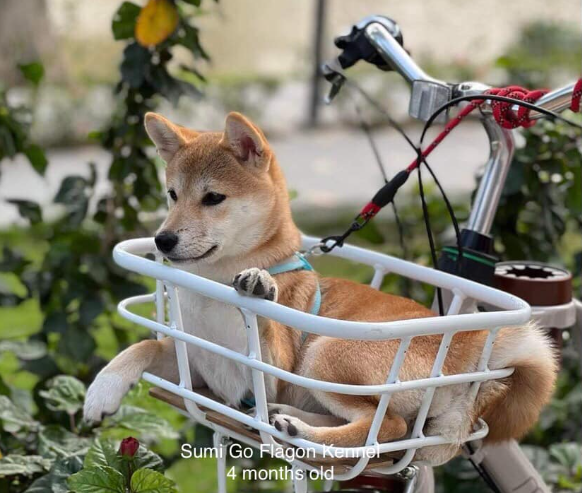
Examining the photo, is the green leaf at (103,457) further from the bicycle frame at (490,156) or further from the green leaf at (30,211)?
the green leaf at (30,211)

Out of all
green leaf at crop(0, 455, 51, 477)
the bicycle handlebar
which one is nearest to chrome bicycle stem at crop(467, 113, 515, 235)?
the bicycle handlebar

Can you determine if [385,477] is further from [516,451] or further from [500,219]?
[500,219]

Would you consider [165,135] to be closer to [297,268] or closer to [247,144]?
[247,144]

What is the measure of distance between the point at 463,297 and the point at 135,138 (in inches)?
49.0

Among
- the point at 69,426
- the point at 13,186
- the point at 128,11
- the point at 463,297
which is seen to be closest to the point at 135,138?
the point at 128,11

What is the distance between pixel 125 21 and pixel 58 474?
1.22 metres

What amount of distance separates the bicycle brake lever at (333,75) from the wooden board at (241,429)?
0.78 meters

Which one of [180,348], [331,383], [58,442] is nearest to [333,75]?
[180,348]

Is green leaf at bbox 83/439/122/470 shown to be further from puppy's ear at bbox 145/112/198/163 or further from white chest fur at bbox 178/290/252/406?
puppy's ear at bbox 145/112/198/163

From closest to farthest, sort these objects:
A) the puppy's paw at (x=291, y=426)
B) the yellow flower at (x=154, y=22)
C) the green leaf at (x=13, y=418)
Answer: the puppy's paw at (x=291, y=426) < the green leaf at (x=13, y=418) < the yellow flower at (x=154, y=22)

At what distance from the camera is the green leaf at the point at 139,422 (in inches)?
81.2

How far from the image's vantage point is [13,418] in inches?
83.0

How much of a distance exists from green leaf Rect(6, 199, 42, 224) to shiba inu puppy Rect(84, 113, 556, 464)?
0.94 m

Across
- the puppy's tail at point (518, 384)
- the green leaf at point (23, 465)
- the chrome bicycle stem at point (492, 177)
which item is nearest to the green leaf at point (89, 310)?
the green leaf at point (23, 465)
